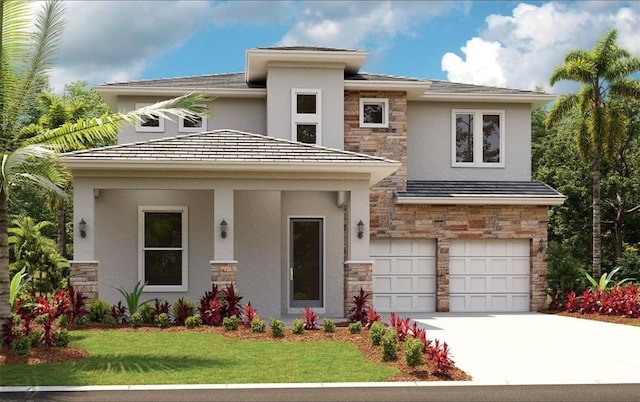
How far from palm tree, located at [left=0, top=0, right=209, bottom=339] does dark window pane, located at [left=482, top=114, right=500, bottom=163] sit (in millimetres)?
11764

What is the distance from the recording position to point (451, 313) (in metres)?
20.7

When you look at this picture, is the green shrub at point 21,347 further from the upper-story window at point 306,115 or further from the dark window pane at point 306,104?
the dark window pane at point 306,104

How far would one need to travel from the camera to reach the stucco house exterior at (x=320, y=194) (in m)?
16.4

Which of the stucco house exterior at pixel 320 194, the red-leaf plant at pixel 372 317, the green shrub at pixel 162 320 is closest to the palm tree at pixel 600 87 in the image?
the stucco house exterior at pixel 320 194

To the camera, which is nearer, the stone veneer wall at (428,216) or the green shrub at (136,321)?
the green shrub at (136,321)

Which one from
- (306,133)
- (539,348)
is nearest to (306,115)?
(306,133)

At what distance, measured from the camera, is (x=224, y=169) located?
16219 mm

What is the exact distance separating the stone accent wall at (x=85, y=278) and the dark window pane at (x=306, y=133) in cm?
706

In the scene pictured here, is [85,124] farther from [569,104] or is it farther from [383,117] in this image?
[569,104]

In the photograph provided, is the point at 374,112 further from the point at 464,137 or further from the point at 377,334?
the point at 377,334

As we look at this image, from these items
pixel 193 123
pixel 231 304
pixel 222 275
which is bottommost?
pixel 231 304

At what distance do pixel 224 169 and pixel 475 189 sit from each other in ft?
27.4

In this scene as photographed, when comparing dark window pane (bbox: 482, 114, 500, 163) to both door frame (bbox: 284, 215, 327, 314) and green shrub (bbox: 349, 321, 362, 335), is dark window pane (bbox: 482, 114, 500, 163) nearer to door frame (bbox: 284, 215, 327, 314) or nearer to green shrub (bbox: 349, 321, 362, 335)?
door frame (bbox: 284, 215, 327, 314)

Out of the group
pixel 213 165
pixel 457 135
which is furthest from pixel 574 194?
pixel 213 165
